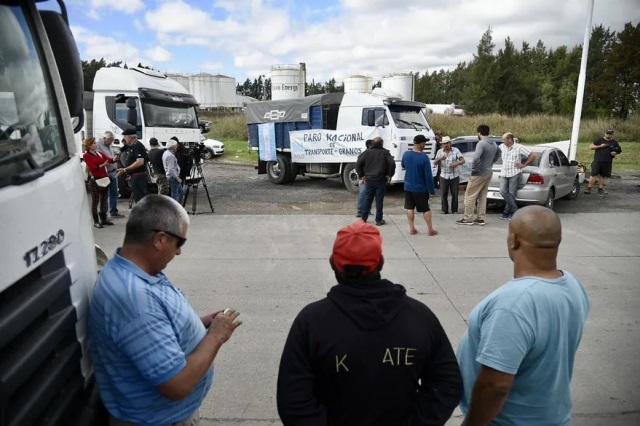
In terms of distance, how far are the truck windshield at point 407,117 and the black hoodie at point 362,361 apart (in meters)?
11.5

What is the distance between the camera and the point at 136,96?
42.3ft

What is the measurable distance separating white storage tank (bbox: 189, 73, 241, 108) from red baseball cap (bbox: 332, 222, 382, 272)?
5174cm

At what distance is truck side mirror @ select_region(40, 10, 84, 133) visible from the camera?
2406mm

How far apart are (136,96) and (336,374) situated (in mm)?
12744

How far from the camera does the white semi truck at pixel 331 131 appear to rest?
12.9m

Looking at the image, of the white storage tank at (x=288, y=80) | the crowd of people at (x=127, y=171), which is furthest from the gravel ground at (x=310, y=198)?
the white storage tank at (x=288, y=80)

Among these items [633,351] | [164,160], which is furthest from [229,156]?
[633,351]

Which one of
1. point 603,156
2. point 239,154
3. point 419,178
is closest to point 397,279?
point 419,178

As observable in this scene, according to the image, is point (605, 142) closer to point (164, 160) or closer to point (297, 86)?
point (164, 160)

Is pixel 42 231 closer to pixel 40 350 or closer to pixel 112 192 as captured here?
pixel 40 350

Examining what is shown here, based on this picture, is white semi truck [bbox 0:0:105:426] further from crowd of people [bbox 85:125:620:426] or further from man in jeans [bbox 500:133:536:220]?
man in jeans [bbox 500:133:536:220]

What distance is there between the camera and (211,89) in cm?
5231

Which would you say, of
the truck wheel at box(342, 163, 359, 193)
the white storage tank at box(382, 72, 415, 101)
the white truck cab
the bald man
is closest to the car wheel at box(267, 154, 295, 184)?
the truck wheel at box(342, 163, 359, 193)

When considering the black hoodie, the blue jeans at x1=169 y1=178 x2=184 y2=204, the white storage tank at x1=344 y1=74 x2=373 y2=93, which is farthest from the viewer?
the white storage tank at x1=344 y1=74 x2=373 y2=93
